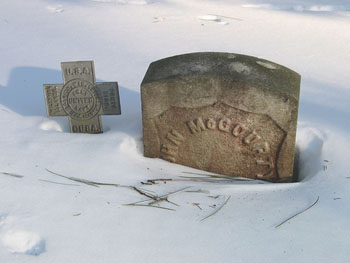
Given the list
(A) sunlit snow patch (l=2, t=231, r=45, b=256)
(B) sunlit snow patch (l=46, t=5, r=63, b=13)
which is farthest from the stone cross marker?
(B) sunlit snow patch (l=46, t=5, r=63, b=13)

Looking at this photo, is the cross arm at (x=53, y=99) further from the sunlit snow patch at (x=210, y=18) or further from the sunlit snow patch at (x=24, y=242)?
the sunlit snow patch at (x=210, y=18)

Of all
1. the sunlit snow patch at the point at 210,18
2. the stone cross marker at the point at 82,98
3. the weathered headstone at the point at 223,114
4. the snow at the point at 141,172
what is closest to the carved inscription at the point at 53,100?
the stone cross marker at the point at 82,98

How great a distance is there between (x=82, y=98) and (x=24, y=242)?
3.18 ft

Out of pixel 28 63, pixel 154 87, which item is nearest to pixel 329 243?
pixel 154 87

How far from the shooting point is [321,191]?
192cm

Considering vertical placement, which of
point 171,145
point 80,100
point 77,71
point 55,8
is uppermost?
point 55,8

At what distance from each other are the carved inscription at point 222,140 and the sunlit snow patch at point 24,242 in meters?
0.82

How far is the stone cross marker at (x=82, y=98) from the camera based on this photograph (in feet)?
7.59

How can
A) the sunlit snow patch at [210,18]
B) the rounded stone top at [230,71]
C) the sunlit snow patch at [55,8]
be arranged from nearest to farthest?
1. the rounded stone top at [230,71]
2. the sunlit snow patch at [210,18]
3. the sunlit snow patch at [55,8]

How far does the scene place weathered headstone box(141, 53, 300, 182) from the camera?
202 centimetres

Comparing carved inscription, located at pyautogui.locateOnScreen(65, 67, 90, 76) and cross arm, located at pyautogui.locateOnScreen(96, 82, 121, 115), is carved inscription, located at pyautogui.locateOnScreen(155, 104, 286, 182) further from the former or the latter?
carved inscription, located at pyautogui.locateOnScreen(65, 67, 90, 76)

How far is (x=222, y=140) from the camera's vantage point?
2.16 m

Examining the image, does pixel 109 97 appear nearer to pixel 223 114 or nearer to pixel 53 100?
pixel 53 100

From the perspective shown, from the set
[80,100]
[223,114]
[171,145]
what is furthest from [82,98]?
[223,114]
